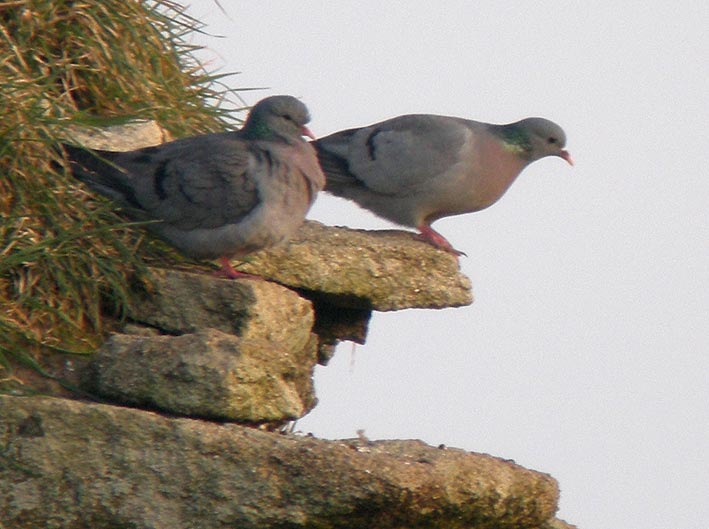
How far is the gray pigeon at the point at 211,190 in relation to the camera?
5.73 metres

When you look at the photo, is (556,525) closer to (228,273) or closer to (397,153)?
(228,273)

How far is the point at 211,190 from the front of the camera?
5.94 m

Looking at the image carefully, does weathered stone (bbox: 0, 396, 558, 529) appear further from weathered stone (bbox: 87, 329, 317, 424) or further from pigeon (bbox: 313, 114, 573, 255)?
pigeon (bbox: 313, 114, 573, 255)

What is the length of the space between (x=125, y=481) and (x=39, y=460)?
0.89 ft

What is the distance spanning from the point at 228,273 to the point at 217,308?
0.55 m

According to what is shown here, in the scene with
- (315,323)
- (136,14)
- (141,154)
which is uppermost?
(136,14)

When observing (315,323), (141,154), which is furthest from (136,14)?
(315,323)

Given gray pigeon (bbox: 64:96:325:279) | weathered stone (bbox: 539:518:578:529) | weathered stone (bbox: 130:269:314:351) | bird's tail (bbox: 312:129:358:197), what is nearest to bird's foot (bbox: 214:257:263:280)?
gray pigeon (bbox: 64:96:325:279)

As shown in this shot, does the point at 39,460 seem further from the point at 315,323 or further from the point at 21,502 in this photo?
the point at 315,323

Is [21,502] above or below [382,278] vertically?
below

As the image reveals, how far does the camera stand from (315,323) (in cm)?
636

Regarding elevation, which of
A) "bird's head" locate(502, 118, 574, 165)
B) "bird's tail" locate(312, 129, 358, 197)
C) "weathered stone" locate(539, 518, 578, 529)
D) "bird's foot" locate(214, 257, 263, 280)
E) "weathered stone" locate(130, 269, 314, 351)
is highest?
"bird's head" locate(502, 118, 574, 165)

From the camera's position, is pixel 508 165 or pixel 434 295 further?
pixel 508 165

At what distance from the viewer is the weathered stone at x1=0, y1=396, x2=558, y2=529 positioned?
4.07 meters
